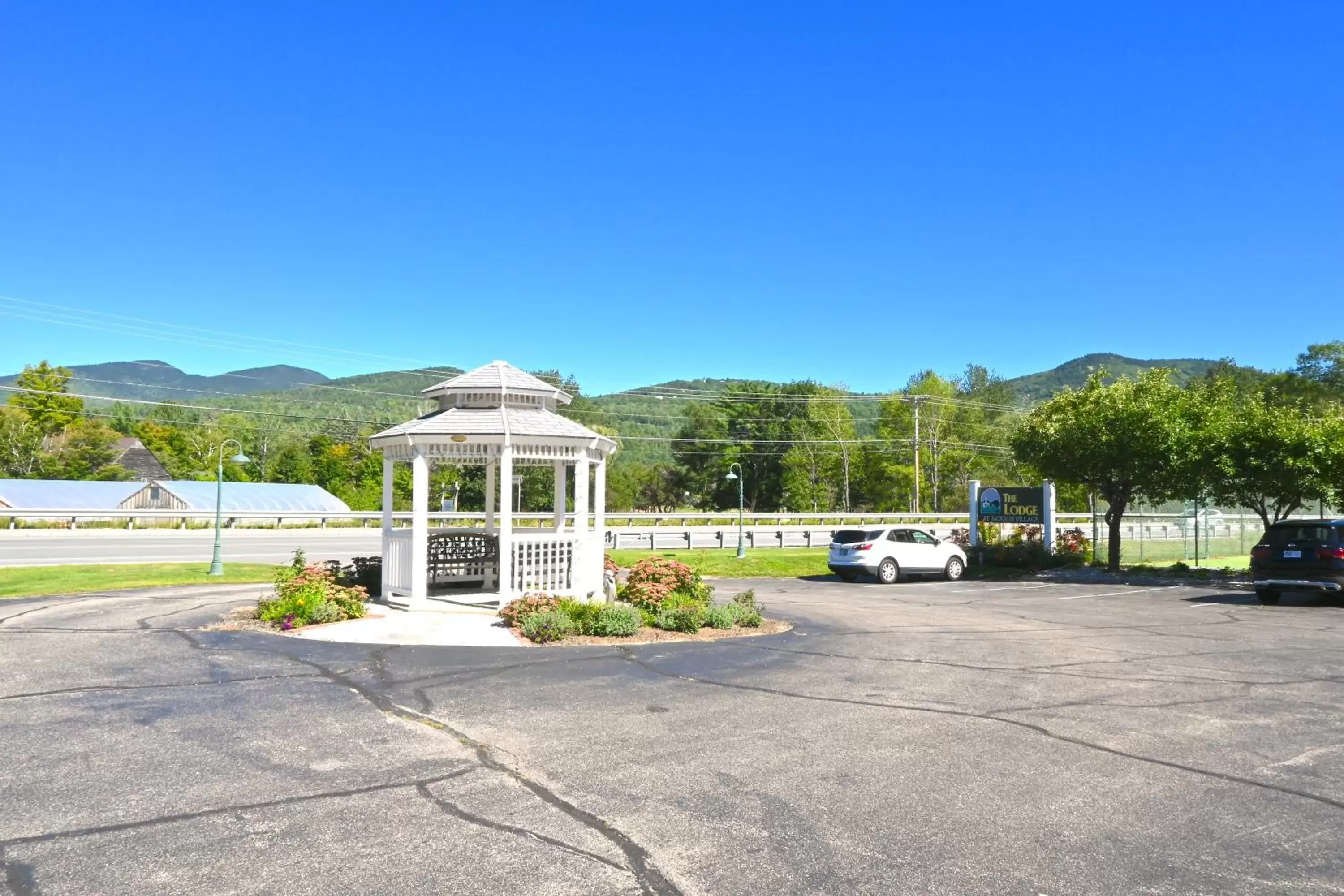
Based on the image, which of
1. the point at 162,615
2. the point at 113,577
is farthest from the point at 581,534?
the point at 113,577

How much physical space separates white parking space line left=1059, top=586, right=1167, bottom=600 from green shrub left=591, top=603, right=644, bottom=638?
36.8ft

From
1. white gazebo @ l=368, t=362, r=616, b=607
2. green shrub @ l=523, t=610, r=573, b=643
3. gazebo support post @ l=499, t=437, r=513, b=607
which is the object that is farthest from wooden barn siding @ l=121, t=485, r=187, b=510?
green shrub @ l=523, t=610, r=573, b=643

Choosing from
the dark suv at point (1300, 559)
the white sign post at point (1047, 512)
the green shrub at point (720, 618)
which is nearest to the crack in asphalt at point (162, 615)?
the green shrub at point (720, 618)

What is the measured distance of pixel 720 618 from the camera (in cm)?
1362

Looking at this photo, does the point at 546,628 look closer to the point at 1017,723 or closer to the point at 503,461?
the point at 503,461

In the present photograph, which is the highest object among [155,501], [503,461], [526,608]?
[503,461]

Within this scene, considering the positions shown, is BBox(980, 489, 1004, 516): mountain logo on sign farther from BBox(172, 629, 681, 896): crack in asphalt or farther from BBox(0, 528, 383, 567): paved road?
BBox(172, 629, 681, 896): crack in asphalt

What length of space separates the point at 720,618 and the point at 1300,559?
1273cm

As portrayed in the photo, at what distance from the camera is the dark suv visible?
18.0 metres

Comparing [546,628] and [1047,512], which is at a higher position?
[1047,512]

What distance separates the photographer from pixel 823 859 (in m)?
4.82

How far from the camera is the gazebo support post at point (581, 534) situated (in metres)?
15.7

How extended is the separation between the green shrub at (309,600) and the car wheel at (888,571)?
14.1 m

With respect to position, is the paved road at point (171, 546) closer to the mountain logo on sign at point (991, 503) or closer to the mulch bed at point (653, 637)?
the mulch bed at point (653, 637)
